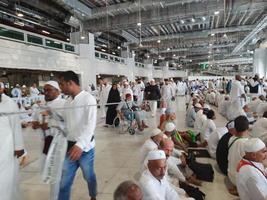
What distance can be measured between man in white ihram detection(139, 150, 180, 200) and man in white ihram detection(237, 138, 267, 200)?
2.37 ft

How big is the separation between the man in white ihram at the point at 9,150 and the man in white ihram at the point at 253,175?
2.09 meters

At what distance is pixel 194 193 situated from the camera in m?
3.00

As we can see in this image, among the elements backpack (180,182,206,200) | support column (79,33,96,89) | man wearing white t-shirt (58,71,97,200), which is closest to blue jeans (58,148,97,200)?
man wearing white t-shirt (58,71,97,200)

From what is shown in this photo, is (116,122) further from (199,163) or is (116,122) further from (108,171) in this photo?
(199,163)

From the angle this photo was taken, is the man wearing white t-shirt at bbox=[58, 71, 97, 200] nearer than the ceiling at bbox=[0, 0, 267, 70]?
Yes

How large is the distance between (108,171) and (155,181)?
208 centimetres

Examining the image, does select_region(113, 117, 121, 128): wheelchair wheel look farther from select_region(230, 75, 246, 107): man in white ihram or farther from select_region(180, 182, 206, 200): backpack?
select_region(180, 182, 206, 200): backpack

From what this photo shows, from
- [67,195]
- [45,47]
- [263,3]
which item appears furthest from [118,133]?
[263,3]

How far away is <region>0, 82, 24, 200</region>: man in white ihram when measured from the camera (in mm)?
2115

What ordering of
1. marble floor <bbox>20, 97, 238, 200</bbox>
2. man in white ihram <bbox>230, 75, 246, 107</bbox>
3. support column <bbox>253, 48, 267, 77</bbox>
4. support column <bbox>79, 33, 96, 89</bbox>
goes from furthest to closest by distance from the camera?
support column <bbox>253, 48, 267, 77</bbox>, support column <bbox>79, 33, 96, 89</bbox>, man in white ihram <bbox>230, 75, 246, 107</bbox>, marble floor <bbox>20, 97, 238, 200</bbox>

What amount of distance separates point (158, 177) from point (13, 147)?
1.31 metres

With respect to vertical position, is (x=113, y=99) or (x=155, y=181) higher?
(x=113, y=99)

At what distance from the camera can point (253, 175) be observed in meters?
2.31

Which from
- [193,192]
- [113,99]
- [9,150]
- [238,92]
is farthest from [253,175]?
[238,92]
